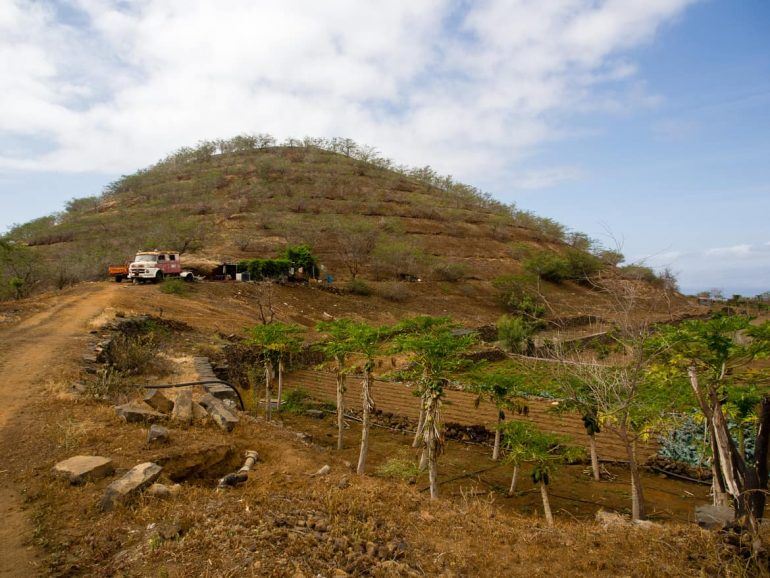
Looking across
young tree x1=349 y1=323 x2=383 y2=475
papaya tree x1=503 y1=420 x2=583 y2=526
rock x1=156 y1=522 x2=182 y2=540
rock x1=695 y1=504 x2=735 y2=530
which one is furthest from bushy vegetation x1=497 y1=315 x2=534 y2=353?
rock x1=156 y1=522 x2=182 y2=540

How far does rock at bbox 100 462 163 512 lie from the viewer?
4586 millimetres

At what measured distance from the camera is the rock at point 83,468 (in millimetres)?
5107

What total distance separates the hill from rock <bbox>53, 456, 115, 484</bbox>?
20.3 m

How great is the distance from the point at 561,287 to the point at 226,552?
153ft

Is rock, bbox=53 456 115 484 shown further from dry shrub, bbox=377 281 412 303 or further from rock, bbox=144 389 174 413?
dry shrub, bbox=377 281 412 303

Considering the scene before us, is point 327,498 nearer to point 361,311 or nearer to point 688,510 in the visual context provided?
point 688,510

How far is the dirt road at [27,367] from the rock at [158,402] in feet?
5.41

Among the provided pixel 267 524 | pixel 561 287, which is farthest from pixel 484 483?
pixel 561 287

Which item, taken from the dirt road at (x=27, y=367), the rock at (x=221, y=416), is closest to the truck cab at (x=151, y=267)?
the dirt road at (x=27, y=367)

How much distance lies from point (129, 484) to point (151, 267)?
22339mm

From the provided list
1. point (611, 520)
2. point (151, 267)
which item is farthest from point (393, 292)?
point (611, 520)

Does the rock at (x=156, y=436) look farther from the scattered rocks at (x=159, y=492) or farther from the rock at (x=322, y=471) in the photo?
the rock at (x=322, y=471)

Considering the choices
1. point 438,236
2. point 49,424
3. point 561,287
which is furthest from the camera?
point 438,236

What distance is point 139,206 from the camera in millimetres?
53438
